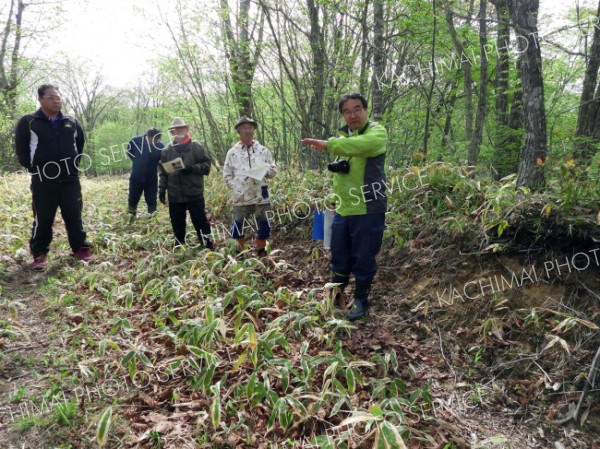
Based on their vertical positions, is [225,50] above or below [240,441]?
above

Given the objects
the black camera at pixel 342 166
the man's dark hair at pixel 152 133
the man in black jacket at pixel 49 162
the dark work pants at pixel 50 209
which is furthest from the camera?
the man's dark hair at pixel 152 133

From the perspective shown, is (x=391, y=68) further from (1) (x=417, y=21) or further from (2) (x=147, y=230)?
(2) (x=147, y=230)

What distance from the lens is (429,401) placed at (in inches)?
98.1

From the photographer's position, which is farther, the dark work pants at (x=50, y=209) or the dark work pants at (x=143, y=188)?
the dark work pants at (x=143, y=188)

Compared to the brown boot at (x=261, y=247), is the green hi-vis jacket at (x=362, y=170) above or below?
above

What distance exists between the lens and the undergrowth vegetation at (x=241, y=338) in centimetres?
222

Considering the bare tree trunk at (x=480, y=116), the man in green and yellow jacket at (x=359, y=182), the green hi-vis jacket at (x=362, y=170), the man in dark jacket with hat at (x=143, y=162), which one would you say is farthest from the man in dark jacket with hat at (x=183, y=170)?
the bare tree trunk at (x=480, y=116)

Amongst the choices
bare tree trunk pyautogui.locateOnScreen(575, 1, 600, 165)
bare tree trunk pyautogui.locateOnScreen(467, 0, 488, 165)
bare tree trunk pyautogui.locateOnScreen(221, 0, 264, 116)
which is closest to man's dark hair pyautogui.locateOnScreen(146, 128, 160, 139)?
bare tree trunk pyautogui.locateOnScreen(221, 0, 264, 116)

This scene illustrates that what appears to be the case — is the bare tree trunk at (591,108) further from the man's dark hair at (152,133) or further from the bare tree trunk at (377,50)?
the man's dark hair at (152,133)

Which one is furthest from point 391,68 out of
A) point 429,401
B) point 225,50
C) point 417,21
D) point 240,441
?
point 240,441

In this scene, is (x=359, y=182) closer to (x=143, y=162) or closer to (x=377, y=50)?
(x=377, y=50)

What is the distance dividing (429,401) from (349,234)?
5.01ft

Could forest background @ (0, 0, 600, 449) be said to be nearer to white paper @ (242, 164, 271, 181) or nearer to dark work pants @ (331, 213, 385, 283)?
dark work pants @ (331, 213, 385, 283)

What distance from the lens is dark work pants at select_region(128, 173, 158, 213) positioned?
6787 mm
